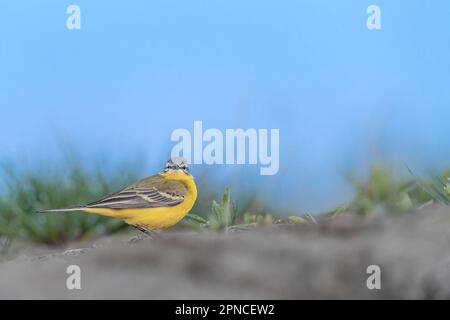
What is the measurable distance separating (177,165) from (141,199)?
174 mm

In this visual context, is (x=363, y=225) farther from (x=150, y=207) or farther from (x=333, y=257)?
(x=150, y=207)

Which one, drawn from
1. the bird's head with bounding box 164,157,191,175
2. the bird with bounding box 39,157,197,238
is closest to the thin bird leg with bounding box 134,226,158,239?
the bird with bounding box 39,157,197,238

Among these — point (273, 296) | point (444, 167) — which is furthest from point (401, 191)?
point (273, 296)

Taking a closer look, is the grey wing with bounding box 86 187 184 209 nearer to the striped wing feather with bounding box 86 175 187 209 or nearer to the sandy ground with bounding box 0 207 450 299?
the striped wing feather with bounding box 86 175 187 209

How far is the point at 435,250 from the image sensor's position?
16.0 feet

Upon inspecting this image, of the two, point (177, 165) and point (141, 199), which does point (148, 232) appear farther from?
point (177, 165)

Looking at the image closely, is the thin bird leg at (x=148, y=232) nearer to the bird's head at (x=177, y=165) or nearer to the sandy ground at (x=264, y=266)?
the sandy ground at (x=264, y=266)

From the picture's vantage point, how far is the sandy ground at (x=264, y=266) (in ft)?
15.7

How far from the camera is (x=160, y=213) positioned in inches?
192

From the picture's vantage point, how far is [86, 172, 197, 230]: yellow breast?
4883mm

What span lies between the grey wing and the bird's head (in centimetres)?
9

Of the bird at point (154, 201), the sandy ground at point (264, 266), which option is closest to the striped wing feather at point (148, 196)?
the bird at point (154, 201)
